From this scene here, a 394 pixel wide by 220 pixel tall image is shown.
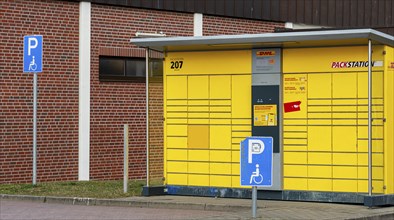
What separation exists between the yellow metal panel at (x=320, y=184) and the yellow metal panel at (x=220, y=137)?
1.67m

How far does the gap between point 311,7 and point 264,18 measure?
1.88 m

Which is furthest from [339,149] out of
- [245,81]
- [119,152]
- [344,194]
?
[119,152]

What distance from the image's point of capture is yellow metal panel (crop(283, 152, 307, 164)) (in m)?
13.6

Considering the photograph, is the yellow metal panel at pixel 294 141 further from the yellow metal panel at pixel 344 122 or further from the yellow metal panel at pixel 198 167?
the yellow metal panel at pixel 198 167

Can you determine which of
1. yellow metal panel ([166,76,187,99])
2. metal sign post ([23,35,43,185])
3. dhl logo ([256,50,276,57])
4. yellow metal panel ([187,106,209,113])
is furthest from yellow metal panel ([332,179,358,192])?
metal sign post ([23,35,43,185])

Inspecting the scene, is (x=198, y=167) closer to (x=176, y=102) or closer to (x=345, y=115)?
(x=176, y=102)

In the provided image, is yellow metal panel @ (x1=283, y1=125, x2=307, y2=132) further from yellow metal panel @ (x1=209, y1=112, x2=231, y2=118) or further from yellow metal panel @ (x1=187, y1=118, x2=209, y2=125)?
yellow metal panel @ (x1=187, y1=118, x2=209, y2=125)

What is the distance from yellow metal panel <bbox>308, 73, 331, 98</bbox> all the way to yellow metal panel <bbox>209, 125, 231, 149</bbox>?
1.70m

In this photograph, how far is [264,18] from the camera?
73.9 feet

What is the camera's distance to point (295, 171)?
13.7 m

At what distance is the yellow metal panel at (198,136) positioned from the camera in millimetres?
14398

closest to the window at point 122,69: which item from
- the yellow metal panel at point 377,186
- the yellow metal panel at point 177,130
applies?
the yellow metal panel at point 177,130

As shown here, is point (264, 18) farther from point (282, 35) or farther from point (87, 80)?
point (282, 35)

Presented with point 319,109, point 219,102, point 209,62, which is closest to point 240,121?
point 219,102
